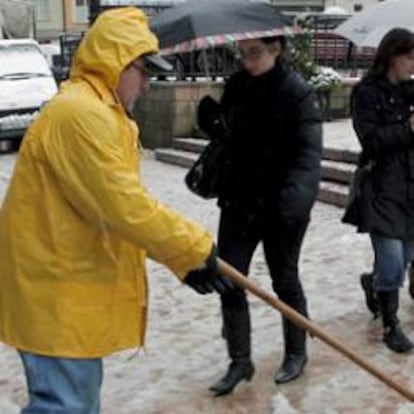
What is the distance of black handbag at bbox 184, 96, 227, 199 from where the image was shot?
4.16 metres

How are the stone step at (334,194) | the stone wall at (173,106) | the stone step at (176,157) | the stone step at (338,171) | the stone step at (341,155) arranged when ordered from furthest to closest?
the stone wall at (173,106) < the stone step at (176,157) < the stone step at (341,155) < the stone step at (338,171) < the stone step at (334,194)

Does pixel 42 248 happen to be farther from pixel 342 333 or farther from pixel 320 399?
pixel 342 333

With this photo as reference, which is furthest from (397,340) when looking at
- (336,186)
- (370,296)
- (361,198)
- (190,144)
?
(190,144)

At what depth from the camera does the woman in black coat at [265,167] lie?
403 centimetres

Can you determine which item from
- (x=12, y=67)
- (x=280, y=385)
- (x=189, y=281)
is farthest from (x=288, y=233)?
(x=12, y=67)

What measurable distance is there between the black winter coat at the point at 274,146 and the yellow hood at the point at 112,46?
131cm

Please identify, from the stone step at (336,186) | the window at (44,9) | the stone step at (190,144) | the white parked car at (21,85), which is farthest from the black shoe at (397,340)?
the window at (44,9)

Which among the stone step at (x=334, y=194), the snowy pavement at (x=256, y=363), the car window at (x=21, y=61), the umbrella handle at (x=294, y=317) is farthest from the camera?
the car window at (x=21, y=61)

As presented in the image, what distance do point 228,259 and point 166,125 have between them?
875 cm

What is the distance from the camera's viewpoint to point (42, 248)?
272cm

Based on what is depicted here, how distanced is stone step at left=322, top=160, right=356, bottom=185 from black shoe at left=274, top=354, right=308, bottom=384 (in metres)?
4.78

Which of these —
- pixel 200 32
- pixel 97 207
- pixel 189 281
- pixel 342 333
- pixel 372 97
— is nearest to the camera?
pixel 97 207

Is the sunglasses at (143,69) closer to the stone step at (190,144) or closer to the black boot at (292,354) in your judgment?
the black boot at (292,354)

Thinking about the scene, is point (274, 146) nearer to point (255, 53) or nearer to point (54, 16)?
point (255, 53)
